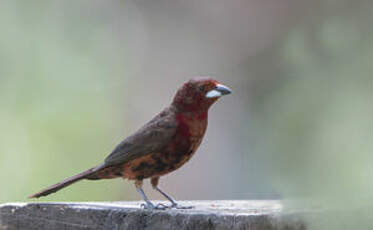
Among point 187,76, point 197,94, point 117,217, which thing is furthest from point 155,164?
point 187,76

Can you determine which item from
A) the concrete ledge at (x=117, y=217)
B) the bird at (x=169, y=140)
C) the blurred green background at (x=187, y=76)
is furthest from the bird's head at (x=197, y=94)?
the concrete ledge at (x=117, y=217)

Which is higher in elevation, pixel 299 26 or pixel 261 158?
pixel 299 26

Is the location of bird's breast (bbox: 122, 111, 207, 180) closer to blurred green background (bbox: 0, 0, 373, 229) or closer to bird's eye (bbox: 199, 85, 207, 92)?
bird's eye (bbox: 199, 85, 207, 92)

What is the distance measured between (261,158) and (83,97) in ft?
18.1

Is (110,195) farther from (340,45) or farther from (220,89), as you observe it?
(340,45)

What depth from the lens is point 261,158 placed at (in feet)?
2.72

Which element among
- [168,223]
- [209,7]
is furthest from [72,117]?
[168,223]

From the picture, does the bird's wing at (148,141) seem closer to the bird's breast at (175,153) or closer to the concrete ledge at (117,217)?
the bird's breast at (175,153)

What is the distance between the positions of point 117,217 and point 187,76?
5.57m

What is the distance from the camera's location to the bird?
2.93 meters

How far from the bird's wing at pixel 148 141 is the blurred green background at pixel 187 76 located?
0.40 m

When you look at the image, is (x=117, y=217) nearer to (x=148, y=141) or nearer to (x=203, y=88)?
(x=148, y=141)

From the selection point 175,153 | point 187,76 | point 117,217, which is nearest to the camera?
point 117,217

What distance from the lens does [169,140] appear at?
294 centimetres
